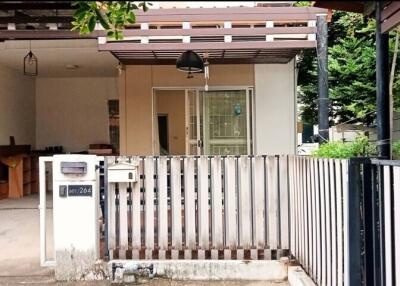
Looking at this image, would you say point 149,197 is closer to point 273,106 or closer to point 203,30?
point 203,30

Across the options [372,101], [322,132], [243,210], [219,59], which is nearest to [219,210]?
[243,210]

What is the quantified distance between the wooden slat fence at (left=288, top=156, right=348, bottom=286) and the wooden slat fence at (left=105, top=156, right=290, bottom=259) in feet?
0.71

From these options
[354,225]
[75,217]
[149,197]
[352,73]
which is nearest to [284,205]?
[149,197]

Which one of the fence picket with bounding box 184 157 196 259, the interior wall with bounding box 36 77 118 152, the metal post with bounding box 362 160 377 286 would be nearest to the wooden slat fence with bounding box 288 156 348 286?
the metal post with bounding box 362 160 377 286

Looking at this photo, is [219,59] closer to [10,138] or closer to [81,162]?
[81,162]

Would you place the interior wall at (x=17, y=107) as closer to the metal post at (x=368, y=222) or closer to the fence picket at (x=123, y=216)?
the fence picket at (x=123, y=216)

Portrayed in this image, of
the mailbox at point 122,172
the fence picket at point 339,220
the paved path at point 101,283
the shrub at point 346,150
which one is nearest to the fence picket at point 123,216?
the mailbox at point 122,172

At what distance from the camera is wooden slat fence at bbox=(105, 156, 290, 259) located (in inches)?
217

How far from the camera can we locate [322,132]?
23.2ft

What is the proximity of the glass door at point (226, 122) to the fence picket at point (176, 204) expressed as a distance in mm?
4342

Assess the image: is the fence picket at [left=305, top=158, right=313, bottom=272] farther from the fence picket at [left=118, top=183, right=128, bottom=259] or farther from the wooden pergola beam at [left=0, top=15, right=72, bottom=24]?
the wooden pergola beam at [left=0, top=15, right=72, bottom=24]

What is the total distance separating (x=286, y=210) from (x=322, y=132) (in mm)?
1962

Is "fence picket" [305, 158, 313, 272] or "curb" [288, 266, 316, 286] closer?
"fence picket" [305, 158, 313, 272]

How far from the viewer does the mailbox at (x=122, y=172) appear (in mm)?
5355
